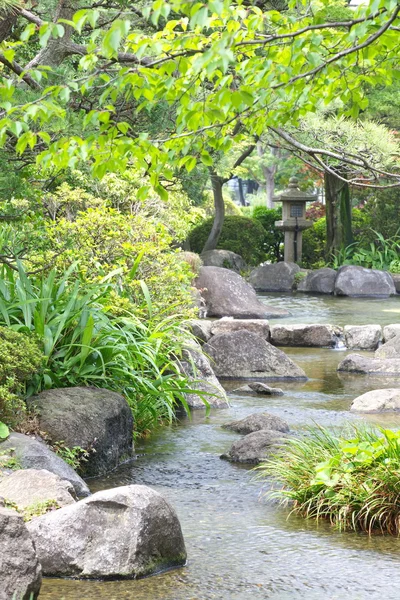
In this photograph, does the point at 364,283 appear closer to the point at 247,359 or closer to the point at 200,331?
the point at 200,331

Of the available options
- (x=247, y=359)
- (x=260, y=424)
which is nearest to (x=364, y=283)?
(x=247, y=359)

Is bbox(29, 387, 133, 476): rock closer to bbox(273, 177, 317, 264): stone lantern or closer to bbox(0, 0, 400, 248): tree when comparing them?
bbox(0, 0, 400, 248): tree

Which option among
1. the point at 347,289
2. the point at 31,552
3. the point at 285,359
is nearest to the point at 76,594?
the point at 31,552

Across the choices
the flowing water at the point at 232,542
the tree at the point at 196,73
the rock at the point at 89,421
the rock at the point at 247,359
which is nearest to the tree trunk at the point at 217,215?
the rock at the point at 247,359

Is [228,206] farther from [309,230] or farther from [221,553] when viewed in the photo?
[221,553]

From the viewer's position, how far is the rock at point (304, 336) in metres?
14.6

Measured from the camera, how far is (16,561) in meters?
4.29

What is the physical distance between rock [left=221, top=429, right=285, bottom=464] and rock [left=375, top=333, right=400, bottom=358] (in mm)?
5624

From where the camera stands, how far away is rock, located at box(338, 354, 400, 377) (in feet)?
39.6

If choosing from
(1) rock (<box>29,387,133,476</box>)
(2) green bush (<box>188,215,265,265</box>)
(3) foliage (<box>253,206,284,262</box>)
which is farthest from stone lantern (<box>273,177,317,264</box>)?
(1) rock (<box>29,387,133,476</box>)

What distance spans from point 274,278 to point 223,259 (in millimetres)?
1842

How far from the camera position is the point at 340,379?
1177 cm

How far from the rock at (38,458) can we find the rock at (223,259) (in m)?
19.2

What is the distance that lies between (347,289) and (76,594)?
19.0 metres
